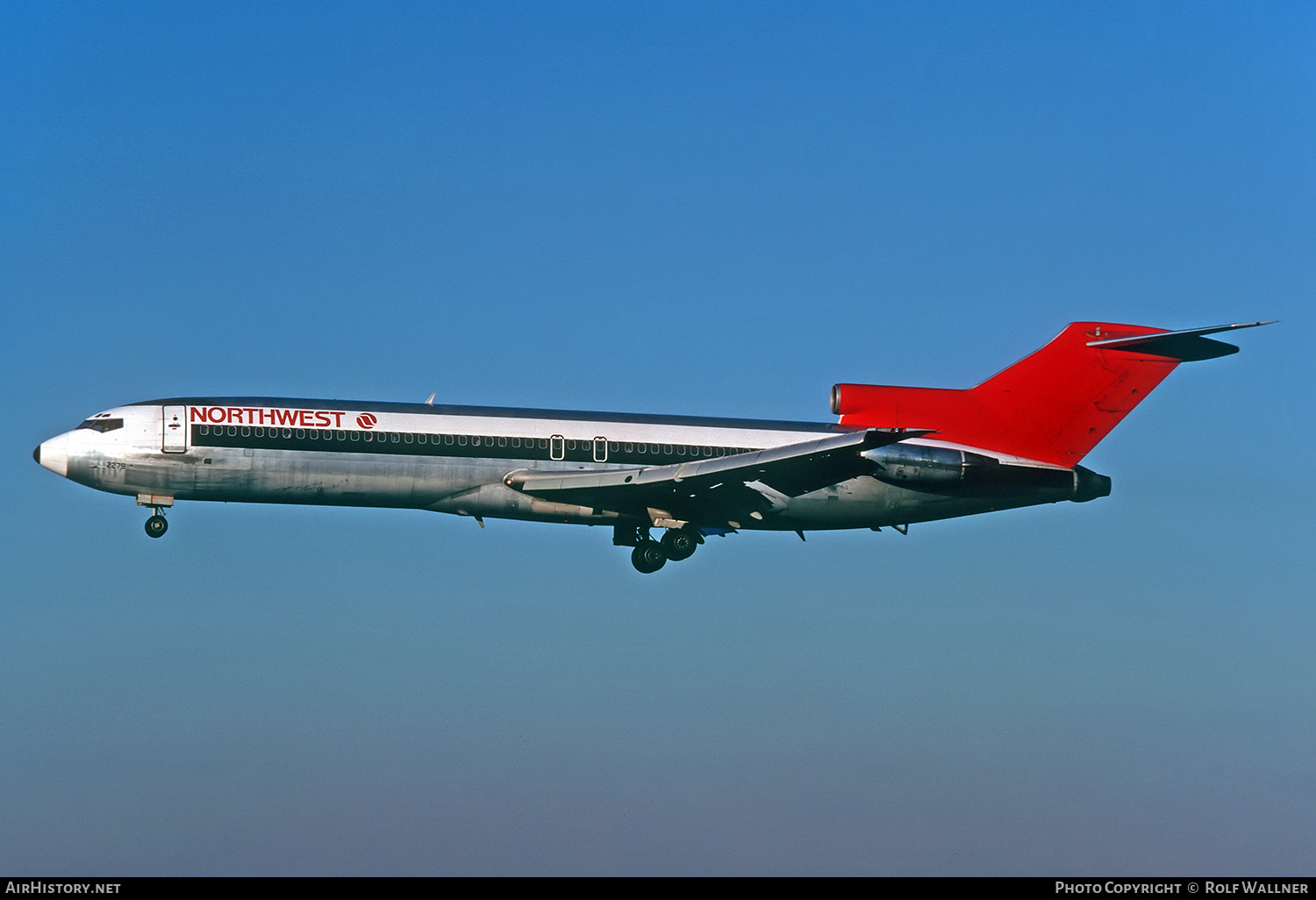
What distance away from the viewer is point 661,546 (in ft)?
156

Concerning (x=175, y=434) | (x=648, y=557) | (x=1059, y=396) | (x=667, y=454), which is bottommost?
(x=648, y=557)

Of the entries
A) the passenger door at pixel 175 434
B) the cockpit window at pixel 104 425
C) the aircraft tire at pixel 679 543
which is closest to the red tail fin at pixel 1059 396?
the aircraft tire at pixel 679 543

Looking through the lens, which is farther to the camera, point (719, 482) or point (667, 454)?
point (667, 454)

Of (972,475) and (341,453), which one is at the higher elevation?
(341,453)

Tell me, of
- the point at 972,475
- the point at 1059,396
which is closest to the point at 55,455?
the point at 972,475

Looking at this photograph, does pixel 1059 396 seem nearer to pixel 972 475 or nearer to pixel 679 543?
pixel 972 475

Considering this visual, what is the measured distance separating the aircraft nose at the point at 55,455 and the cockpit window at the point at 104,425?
576 mm

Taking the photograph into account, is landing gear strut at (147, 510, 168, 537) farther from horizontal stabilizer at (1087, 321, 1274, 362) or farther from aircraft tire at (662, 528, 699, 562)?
horizontal stabilizer at (1087, 321, 1274, 362)

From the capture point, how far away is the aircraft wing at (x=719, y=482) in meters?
43.8

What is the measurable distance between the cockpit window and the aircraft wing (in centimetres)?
1055

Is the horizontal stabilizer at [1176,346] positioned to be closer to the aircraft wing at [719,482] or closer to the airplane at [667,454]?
the airplane at [667,454]

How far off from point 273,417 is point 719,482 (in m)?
12.0
